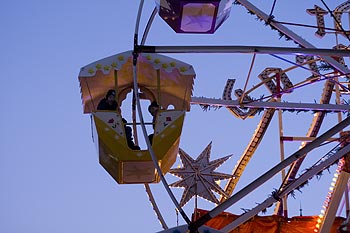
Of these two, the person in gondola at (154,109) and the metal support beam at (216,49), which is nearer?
the metal support beam at (216,49)

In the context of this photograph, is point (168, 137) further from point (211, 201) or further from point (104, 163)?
point (211, 201)

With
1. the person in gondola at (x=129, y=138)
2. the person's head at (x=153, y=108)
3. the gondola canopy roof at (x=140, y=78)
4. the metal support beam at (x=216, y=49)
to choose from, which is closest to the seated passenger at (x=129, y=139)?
the person in gondola at (x=129, y=138)

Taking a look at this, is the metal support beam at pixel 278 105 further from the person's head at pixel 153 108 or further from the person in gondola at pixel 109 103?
the person in gondola at pixel 109 103

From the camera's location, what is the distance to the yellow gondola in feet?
30.0

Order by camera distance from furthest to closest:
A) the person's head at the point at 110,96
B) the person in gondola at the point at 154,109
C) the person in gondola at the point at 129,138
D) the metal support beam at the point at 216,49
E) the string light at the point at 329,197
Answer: the string light at the point at 329,197, the person's head at the point at 110,96, the person in gondola at the point at 154,109, the person in gondola at the point at 129,138, the metal support beam at the point at 216,49

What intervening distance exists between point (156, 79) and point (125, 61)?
0.43m

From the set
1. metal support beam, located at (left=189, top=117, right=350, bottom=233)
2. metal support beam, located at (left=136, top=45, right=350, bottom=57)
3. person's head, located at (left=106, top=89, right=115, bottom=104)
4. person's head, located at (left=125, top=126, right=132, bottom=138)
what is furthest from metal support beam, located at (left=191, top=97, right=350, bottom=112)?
metal support beam, located at (left=189, top=117, right=350, bottom=233)

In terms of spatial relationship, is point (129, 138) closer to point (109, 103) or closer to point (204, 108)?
point (109, 103)

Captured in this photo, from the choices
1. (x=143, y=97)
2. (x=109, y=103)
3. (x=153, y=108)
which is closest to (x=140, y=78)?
(x=143, y=97)

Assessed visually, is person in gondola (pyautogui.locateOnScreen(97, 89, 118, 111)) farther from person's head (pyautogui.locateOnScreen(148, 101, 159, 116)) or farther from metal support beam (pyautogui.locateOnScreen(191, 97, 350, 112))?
metal support beam (pyautogui.locateOnScreen(191, 97, 350, 112))

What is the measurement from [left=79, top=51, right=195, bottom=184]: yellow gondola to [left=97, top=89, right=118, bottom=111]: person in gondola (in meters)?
0.07

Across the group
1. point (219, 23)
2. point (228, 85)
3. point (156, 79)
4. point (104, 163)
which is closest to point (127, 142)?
point (104, 163)

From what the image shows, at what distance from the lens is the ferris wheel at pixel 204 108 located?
7711 mm

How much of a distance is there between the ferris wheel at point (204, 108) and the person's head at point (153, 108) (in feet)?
0.23
